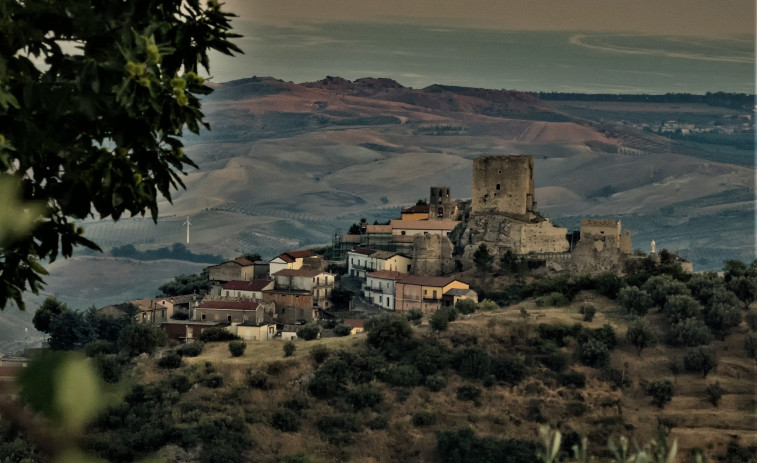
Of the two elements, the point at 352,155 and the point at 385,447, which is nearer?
the point at 385,447

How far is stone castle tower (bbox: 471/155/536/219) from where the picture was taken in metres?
39.3

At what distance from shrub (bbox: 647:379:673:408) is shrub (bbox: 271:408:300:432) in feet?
31.0

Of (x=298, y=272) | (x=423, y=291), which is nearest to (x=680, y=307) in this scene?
(x=423, y=291)

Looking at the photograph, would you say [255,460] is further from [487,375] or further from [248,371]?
[487,375]

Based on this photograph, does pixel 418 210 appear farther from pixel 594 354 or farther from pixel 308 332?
pixel 594 354

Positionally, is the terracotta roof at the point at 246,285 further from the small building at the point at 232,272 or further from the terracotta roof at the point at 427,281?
the terracotta roof at the point at 427,281

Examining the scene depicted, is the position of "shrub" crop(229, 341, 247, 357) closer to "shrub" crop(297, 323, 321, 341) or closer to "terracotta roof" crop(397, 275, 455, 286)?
"shrub" crop(297, 323, 321, 341)

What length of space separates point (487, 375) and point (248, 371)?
6.83m

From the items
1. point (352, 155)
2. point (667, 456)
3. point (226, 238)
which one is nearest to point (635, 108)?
point (352, 155)

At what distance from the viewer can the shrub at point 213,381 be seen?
31.0m

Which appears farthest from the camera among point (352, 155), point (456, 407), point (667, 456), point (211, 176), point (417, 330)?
point (352, 155)

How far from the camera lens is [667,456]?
10.0ft

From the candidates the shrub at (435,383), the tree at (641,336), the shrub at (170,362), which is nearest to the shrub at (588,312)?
the tree at (641,336)

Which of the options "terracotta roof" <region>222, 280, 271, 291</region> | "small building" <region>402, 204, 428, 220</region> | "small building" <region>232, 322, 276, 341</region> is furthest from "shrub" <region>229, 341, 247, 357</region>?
"small building" <region>402, 204, 428, 220</region>
